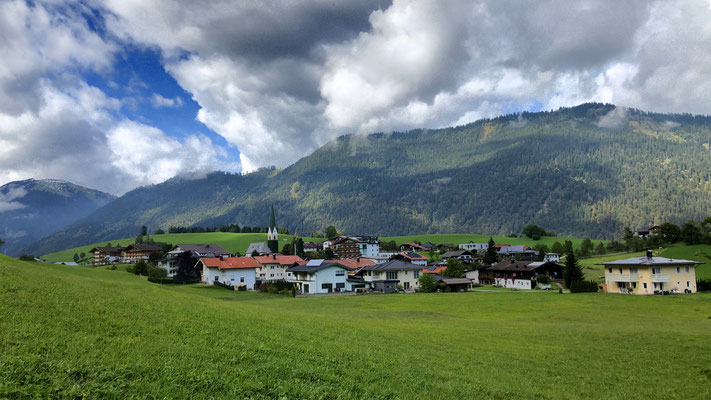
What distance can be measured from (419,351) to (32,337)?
14.1 metres

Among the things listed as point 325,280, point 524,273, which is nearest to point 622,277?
point 524,273

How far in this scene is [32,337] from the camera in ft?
31.6

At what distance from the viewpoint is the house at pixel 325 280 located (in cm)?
7850

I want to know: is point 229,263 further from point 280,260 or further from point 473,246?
point 473,246

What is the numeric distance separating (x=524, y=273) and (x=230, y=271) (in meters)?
66.3

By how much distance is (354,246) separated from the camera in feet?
552

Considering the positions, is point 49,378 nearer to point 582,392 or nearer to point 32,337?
point 32,337

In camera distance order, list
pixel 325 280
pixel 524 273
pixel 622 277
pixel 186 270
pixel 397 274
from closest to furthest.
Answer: pixel 622 277 → pixel 325 280 → pixel 397 274 → pixel 524 273 → pixel 186 270

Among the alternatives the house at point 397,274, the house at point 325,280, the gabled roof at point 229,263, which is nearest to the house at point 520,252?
the house at point 397,274

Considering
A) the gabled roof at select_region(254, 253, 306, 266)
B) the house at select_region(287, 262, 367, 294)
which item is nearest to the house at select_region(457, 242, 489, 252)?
the gabled roof at select_region(254, 253, 306, 266)

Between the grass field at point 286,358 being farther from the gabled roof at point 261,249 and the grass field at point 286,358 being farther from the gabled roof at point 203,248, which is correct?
the gabled roof at point 261,249

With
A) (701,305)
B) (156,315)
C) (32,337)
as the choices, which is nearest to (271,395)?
(32,337)

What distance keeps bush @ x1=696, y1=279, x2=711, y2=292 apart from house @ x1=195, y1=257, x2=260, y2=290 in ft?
269

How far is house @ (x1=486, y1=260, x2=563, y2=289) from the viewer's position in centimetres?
8300
